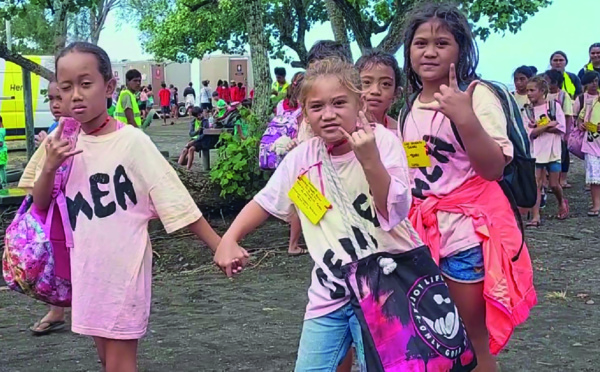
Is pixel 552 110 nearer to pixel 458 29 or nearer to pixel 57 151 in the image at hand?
pixel 458 29

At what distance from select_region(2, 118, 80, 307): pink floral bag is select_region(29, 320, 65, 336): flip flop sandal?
89.0 inches

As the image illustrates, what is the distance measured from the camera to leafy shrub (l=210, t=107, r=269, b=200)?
9586 mm

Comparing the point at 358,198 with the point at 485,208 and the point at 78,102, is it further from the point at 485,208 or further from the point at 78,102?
the point at 78,102

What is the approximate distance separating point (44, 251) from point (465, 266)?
5.78ft

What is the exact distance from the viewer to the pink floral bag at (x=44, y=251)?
353cm

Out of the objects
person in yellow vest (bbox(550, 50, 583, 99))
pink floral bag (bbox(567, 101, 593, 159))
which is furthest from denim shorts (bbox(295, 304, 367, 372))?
person in yellow vest (bbox(550, 50, 583, 99))

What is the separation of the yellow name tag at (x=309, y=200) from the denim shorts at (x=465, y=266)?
62 centimetres

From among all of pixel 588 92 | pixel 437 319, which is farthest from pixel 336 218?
pixel 588 92

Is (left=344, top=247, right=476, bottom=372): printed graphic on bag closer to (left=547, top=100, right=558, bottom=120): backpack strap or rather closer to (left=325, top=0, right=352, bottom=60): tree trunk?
(left=547, top=100, right=558, bottom=120): backpack strap

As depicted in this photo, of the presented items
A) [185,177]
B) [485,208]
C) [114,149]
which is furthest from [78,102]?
[185,177]

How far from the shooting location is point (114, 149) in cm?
346

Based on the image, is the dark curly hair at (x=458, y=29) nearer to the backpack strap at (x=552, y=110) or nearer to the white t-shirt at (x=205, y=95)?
the backpack strap at (x=552, y=110)

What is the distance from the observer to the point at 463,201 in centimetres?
339

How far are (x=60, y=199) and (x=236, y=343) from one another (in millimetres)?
2188
